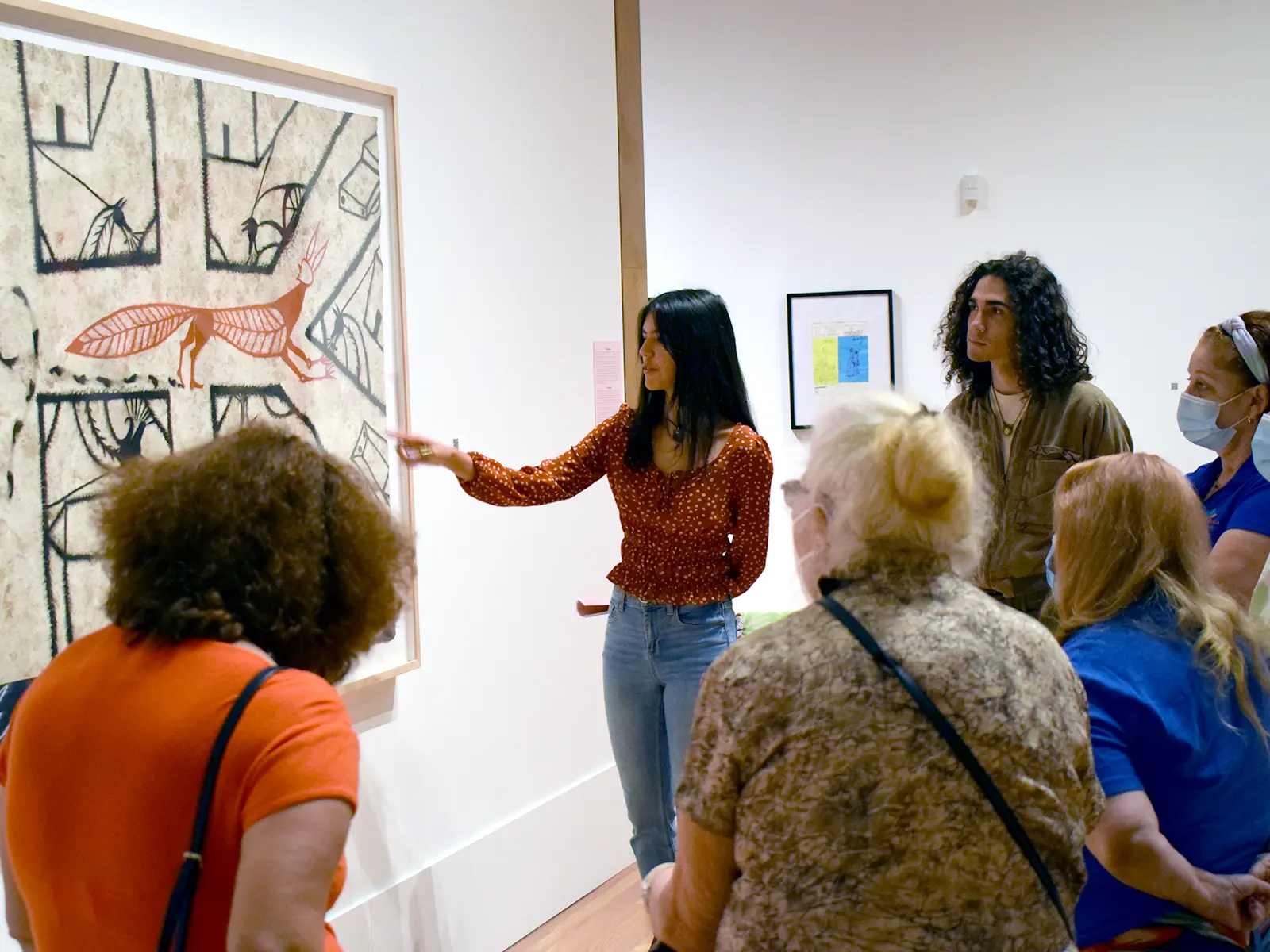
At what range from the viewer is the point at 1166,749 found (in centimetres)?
152

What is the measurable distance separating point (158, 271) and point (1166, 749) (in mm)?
1950

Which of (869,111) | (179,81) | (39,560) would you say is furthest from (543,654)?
(869,111)

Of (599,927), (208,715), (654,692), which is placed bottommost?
(599,927)

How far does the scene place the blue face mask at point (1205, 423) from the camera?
8.08 feet

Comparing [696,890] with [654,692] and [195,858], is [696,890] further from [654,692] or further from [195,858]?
[654,692]

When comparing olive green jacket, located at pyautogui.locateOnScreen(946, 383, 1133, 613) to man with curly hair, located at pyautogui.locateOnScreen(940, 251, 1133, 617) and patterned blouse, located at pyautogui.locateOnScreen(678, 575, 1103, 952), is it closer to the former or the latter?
man with curly hair, located at pyautogui.locateOnScreen(940, 251, 1133, 617)

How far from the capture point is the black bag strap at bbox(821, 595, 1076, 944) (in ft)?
3.71

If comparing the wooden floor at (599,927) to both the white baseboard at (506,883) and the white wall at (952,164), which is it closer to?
the white baseboard at (506,883)

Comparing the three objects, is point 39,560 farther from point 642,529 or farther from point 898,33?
point 898,33

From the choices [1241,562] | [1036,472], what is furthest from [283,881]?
[1036,472]

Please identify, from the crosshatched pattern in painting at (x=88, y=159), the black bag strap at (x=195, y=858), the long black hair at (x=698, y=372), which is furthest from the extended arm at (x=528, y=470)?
the black bag strap at (x=195, y=858)

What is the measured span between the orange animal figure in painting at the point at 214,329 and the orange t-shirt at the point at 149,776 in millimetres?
1114

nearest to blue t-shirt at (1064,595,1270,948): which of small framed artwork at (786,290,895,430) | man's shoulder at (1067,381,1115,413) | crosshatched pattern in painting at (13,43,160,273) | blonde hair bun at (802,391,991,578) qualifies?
blonde hair bun at (802,391,991,578)

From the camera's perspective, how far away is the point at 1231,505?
7.80 feet
